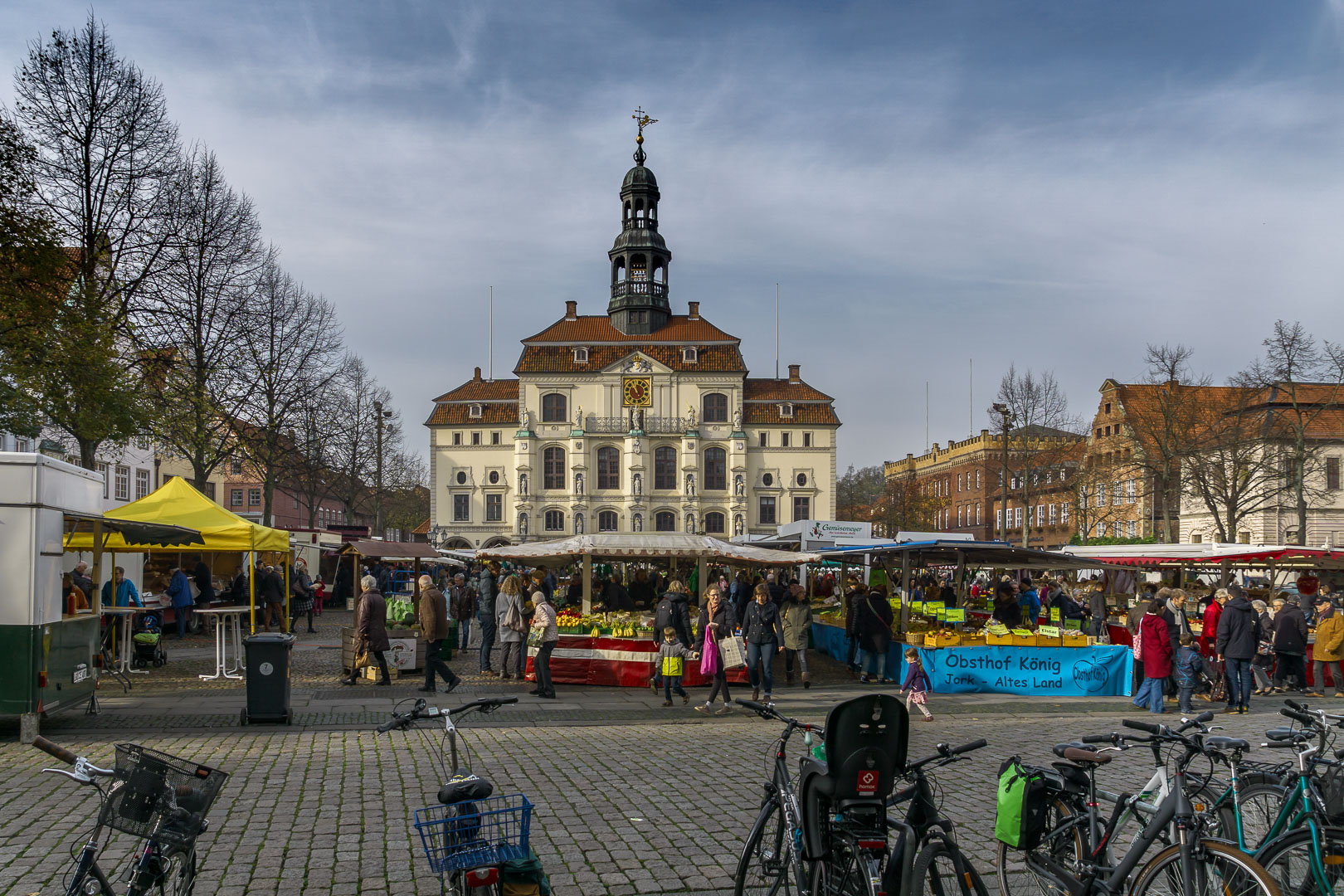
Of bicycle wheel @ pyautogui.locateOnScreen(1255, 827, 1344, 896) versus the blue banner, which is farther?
the blue banner

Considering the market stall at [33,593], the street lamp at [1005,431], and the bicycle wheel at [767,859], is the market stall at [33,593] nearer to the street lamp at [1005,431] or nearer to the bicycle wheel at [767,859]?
the bicycle wheel at [767,859]

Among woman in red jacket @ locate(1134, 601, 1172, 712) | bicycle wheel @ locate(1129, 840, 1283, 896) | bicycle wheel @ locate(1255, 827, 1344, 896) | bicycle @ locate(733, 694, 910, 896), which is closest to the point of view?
bicycle wheel @ locate(1129, 840, 1283, 896)

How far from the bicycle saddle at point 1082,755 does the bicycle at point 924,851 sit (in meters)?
0.70

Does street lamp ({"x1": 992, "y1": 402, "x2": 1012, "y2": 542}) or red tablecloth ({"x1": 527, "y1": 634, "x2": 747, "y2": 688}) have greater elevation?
street lamp ({"x1": 992, "y1": 402, "x2": 1012, "y2": 542})

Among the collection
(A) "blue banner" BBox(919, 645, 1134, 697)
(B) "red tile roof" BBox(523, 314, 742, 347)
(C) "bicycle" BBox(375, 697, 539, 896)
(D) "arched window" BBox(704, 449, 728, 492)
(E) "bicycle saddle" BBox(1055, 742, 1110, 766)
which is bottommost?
(A) "blue banner" BBox(919, 645, 1134, 697)

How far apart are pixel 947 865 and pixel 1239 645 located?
42.1 ft

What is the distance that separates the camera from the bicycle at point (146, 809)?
3.88m

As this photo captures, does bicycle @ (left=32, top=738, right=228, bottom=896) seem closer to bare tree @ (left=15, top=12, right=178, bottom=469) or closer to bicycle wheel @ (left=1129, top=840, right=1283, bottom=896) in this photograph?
bicycle wheel @ (left=1129, top=840, right=1283, bottom=896)

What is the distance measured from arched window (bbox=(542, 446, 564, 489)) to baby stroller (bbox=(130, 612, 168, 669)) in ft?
188

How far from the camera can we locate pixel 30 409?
58.5ft

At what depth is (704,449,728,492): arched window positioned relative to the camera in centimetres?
7625

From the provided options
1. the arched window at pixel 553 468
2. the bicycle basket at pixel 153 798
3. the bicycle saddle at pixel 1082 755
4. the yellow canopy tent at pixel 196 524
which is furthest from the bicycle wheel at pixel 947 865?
the arched window at pixel 553 468

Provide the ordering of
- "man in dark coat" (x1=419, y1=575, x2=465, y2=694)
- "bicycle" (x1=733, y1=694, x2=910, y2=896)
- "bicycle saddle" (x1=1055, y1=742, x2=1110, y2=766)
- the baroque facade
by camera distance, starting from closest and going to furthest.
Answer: "bicycle" (x1=733, y1=694, x2=910, y2=896) → "bicycle saddle" (x1=1055, y1=742, x2=1110, y2=766) → "man in dark coat" (x1=419, y1=575, x2=465, y2=694) → the baroque facade

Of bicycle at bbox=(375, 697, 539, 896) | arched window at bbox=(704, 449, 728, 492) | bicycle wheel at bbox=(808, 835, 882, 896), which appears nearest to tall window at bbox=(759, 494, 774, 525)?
arched window at bbox=(704, 449, 728, 492)
